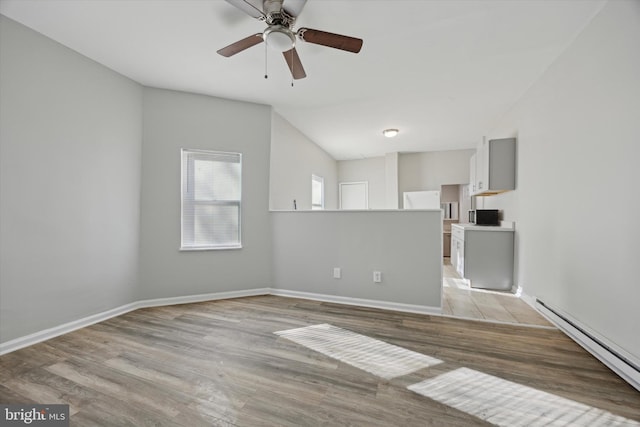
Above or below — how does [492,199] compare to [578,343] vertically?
above

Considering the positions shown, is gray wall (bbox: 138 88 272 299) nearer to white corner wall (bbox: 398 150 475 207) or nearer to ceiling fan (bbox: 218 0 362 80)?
ceiling fan (bbox: 218 0 362 80)

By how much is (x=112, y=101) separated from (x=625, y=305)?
4.88m

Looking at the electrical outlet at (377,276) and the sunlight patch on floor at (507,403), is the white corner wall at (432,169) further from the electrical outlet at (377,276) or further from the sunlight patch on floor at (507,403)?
the sunlight patch on floor at (507,403)

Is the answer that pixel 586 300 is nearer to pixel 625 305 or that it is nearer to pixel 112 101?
pixel 625 305

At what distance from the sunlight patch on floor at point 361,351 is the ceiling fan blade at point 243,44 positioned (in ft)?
8.12

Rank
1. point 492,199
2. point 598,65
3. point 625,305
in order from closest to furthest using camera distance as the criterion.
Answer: point 625,305 < point 598,65 < point 492,199

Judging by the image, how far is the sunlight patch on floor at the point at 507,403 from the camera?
1452 mm

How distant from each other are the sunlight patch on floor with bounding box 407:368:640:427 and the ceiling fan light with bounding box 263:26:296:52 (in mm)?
2528

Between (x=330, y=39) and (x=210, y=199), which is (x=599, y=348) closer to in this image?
(x=330, y=39)

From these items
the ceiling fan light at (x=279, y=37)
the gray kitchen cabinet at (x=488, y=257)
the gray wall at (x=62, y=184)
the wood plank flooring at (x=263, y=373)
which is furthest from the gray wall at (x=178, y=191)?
the gray kitchen cabinet at (x=488, y=257)

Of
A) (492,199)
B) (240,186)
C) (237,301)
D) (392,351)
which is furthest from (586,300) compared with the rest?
(240,186)

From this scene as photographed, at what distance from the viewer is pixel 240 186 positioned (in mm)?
3803

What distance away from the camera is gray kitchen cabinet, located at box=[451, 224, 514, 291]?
3.96 meters

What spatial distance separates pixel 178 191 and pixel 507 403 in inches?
147
